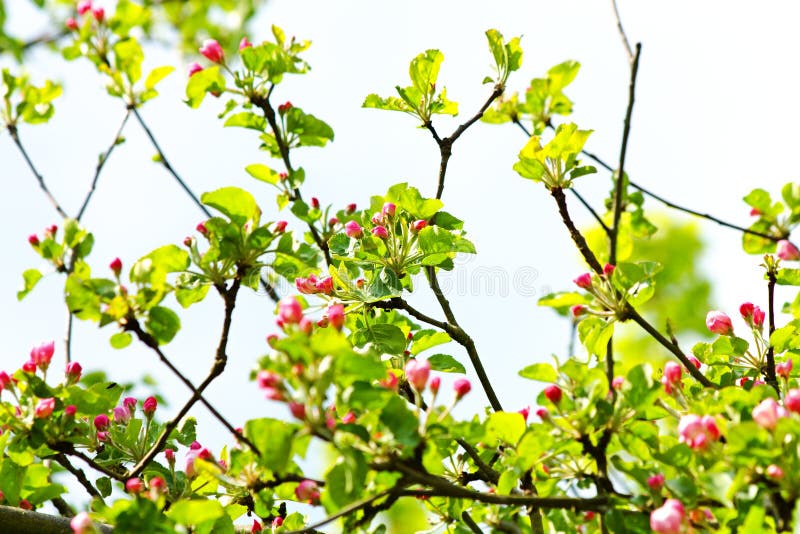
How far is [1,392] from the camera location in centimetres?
219

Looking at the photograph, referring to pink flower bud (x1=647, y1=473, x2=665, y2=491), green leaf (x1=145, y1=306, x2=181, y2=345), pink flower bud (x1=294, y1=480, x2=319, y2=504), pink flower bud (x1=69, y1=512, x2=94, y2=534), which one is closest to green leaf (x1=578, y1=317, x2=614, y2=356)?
pink flower bud (x1=647, y1=473, x2=665, y2=491)

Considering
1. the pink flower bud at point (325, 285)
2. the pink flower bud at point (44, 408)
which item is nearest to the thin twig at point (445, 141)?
the pink flower bud at point (325, 285)

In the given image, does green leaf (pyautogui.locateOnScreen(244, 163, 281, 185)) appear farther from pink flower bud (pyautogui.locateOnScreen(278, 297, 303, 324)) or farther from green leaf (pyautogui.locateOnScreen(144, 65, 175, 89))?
pink flower bud (pyautogui.locateOnScreen(278, 297, 303, 324))

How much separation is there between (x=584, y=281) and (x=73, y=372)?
139 centimetres

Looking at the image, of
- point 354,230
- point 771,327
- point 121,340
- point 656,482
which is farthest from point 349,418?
point 771,327

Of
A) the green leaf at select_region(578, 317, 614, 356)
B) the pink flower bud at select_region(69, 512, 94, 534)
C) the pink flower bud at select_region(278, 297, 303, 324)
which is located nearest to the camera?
the pink flower bud at select_region(278, 297, 303, 324)

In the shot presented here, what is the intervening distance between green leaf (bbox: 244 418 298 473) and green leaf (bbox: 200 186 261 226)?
2.08ft

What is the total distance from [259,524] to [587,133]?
1.44 meters

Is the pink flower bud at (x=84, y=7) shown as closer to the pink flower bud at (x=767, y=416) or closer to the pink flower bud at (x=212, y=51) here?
the pink flower bud at (x=212, y=51)

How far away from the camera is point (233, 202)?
2057 mm

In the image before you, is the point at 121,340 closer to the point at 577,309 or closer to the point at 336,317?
the point at 336,317

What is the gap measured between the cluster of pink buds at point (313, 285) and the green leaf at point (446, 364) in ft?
1.26

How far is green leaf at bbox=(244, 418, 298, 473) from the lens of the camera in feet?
5.22

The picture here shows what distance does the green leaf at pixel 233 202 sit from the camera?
204 centimetres
